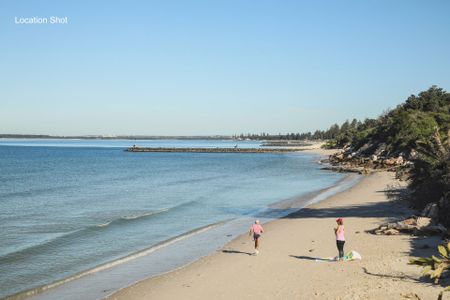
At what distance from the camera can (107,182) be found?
51750mm

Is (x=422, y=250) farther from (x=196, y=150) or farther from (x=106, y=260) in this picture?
Answer: (x=196, y=150)

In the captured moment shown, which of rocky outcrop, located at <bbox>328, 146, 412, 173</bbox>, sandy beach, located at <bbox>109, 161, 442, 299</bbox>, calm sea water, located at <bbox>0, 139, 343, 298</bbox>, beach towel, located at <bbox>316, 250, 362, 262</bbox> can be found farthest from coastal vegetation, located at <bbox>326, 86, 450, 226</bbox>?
calm sea water, located at <bbox>0, 139, 343, 298</bbox>

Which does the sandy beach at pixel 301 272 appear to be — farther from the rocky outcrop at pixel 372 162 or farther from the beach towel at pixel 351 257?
the rocky outcrop at pixel 372 162

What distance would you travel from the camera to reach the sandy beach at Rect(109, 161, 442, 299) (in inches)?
490

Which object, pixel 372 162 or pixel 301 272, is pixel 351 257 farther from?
pixel 372 162

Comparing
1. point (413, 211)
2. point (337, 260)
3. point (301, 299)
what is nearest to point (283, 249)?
point (337, 260)

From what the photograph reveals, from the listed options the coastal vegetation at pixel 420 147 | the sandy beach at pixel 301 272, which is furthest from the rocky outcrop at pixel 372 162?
the sandy beach at pixel 301 272

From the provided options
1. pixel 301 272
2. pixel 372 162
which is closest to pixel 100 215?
pixel 301 272

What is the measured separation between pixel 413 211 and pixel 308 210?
666 cm

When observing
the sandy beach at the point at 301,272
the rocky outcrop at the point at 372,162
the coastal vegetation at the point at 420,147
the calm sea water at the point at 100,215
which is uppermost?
the coastal vegetation at the point at 420,147

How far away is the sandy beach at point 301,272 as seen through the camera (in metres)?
12.4

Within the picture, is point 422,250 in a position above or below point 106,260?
above

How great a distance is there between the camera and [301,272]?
14578 mm

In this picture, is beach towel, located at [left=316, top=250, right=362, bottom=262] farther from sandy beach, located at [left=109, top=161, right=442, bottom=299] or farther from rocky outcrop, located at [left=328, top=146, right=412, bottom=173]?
rocky outcrop, located at [left=328, top=146, right=412, bottom=173]
